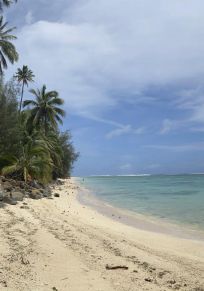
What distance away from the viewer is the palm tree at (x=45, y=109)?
4375cm

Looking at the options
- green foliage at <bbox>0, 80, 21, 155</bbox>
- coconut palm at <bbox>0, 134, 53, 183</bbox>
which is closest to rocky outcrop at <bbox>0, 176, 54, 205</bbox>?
coconut palm at <bbox>0, 134, 53, 183</bbox>

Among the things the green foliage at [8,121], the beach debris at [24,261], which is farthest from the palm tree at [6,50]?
the beach debris at [24,261]

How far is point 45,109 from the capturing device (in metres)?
44.1

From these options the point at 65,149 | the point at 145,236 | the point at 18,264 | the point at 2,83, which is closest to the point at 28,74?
the point at 65,149

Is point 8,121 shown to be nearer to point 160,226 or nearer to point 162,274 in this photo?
point 160,226

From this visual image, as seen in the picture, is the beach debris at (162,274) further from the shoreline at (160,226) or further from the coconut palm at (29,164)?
the coconut palm at (29,164)

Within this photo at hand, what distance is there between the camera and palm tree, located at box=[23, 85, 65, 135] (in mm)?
43750

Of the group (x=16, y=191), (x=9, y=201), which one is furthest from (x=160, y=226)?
(x=16, y=191)

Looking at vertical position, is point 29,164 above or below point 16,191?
above

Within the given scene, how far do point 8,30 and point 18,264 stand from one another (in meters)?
28.9

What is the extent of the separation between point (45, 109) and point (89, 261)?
123 ft

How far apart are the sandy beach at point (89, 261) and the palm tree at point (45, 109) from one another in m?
32.5

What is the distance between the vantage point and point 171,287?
642 centimetres

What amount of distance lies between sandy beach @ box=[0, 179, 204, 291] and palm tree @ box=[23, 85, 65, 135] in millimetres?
32458
